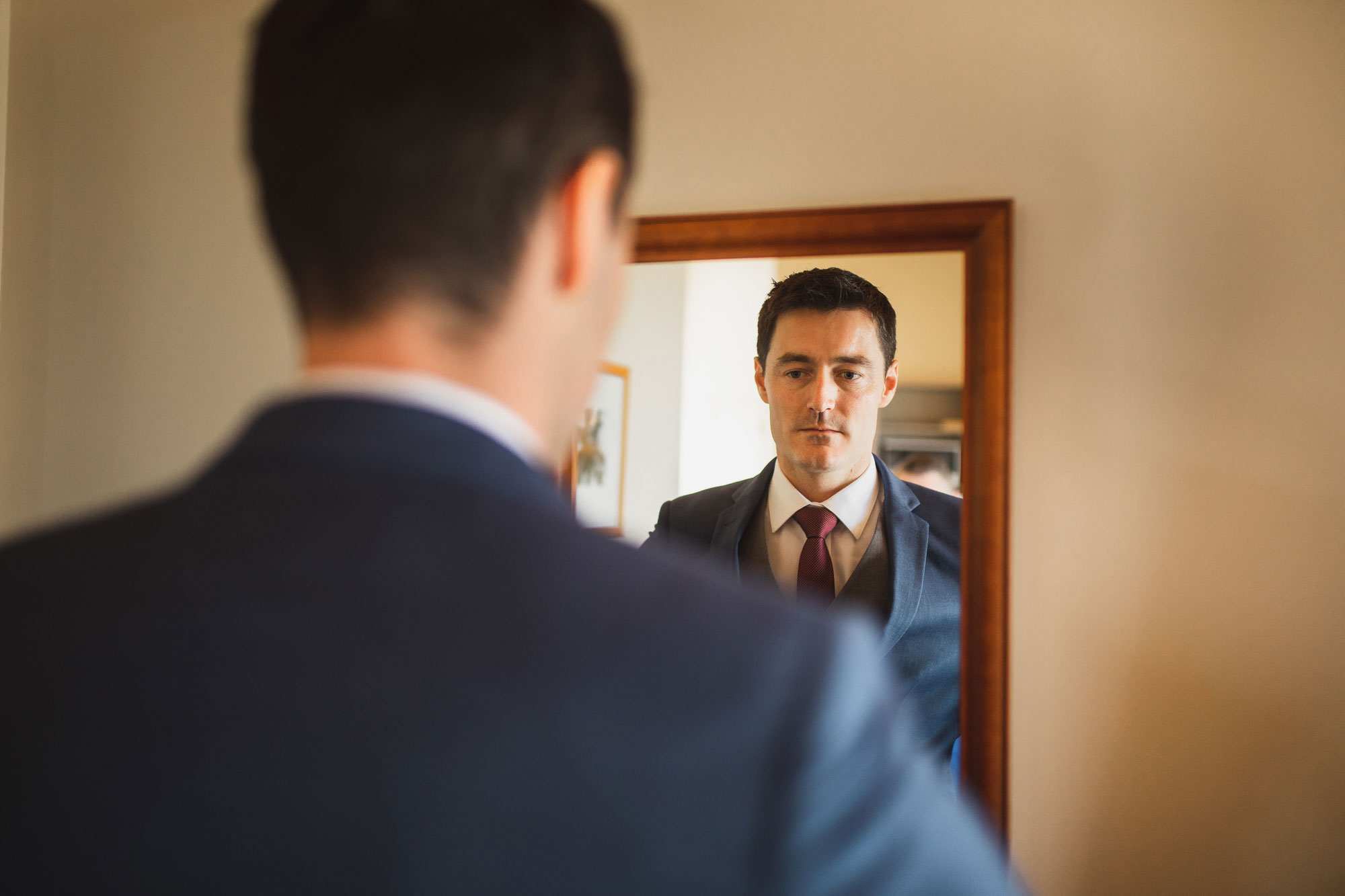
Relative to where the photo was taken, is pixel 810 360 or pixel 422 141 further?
pixel 810 360

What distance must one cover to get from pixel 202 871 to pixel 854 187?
144 cm

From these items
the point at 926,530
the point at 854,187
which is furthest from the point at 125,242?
the point at 926,530

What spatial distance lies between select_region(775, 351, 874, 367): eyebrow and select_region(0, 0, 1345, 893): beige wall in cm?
25

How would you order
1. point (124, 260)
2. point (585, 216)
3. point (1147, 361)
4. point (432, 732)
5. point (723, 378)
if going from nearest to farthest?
1. point (432, 732)
2. point (585, 216)
3. point (1147, 361)
4. point (723, 378)
5. point (124, 260)

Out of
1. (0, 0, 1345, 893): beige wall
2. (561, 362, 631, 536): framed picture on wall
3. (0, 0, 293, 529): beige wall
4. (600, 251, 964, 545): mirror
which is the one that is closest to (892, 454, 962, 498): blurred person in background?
A: (600, 251, 964, 545): mirror

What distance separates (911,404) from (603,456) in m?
0.55

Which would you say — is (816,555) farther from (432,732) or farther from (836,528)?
(432,732)

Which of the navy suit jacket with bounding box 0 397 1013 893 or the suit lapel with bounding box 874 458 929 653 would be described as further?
the suit lapel with bounding box 874 458 929 653

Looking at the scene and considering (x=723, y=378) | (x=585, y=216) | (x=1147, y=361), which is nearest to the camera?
(x=585, y=216)

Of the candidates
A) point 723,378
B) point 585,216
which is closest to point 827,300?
point 723,378

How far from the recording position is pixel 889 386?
4.83ft

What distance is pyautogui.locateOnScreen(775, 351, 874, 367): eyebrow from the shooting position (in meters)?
1.48

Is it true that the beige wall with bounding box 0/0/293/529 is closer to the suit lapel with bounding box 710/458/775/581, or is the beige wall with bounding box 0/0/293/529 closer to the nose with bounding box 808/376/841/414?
the suit lapel with bounding box 710/458/775/581

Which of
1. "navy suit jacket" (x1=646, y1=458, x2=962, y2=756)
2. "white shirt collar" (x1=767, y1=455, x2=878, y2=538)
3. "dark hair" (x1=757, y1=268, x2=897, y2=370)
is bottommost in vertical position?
"navy suit jacket" (x1=646, y1=458, x2=962, y2=756)
